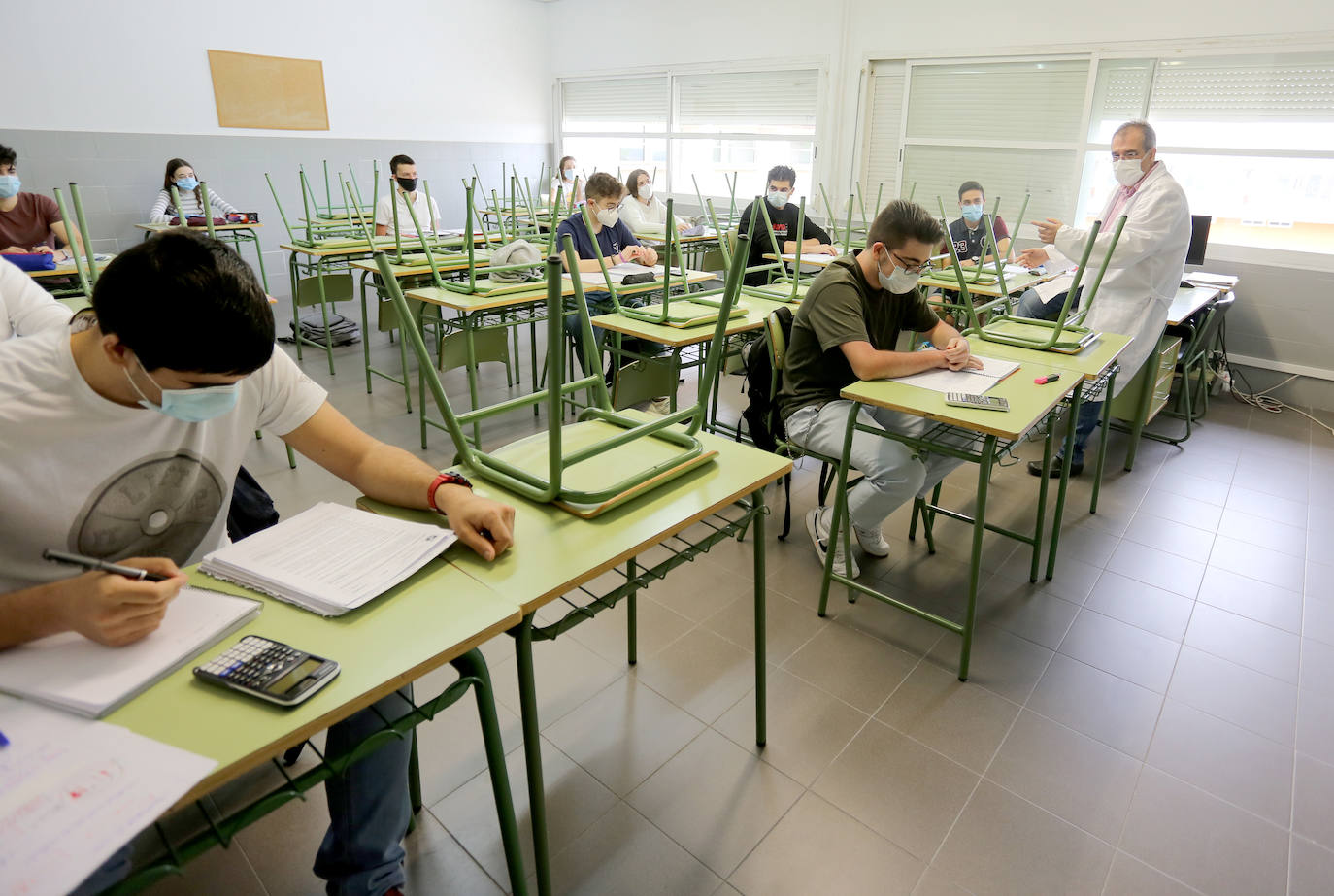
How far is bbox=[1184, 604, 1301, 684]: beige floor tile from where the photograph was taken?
6.81 feet

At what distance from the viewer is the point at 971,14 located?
5.50 metres

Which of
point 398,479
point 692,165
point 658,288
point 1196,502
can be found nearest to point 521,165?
point 692,165

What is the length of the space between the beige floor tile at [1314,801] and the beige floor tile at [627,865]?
1284 millimetres

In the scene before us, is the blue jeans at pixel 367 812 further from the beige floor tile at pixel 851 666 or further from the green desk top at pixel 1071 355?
the green desk top at pixel 1071 355

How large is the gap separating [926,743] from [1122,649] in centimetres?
79

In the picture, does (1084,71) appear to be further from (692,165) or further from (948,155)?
(692,165)

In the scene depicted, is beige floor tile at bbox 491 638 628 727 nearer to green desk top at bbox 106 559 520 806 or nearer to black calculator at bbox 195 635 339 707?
green desk top at bbox 106 559 520 806

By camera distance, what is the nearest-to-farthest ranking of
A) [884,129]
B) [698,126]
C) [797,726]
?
[797,726]
[884,129]
[698,126]

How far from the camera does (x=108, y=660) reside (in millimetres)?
808

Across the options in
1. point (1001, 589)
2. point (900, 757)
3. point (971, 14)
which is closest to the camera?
point (900, 757)

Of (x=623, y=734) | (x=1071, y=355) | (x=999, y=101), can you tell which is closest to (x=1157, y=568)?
(x=1071, y=355)

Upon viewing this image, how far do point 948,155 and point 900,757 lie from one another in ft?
18.2

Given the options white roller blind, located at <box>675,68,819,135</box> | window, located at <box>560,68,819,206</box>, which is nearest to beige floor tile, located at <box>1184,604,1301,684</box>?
window, located at <box>560,68,819,206</box>

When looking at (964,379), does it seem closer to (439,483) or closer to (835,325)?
(835,325)
